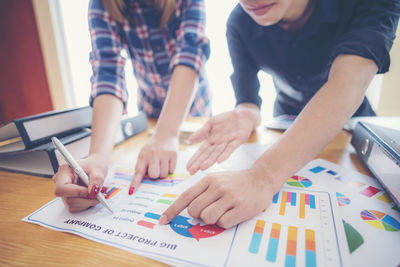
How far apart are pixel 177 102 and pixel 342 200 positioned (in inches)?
18.7

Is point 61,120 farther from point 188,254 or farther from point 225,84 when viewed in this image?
point 225,84

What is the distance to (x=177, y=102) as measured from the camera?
663 mm

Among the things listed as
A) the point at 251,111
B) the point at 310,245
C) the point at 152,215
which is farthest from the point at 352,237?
Result: the point at 251,111

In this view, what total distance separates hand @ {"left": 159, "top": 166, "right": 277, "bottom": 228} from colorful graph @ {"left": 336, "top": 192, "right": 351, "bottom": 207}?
0.35 feet

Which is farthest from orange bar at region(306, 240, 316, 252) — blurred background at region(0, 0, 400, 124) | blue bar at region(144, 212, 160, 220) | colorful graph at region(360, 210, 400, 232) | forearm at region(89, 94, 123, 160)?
blurred background at region(0, 0, 400, 124)

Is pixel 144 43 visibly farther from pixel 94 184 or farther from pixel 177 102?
pixel 94 184

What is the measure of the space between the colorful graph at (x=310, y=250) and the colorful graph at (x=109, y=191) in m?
0.33

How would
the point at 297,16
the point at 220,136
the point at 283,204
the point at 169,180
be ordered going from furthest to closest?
1. the point at 297,16
2. the point at 220,136
3. the point at 169,180
4. the point at 283,204

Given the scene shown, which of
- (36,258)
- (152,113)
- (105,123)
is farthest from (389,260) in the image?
(152,113)

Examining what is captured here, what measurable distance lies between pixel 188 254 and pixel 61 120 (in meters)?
0.49

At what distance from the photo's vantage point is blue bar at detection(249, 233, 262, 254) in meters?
0.27

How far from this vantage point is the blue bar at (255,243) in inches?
10.7

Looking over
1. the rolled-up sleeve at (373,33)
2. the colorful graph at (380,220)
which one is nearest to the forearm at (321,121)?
the rolled-up sleeve at (373,33)

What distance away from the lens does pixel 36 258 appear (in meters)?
0.28
